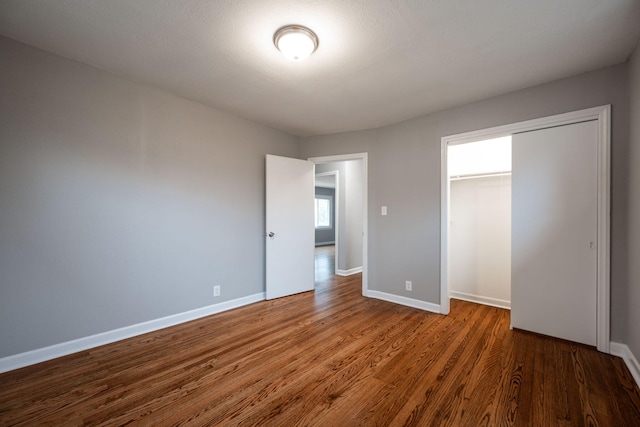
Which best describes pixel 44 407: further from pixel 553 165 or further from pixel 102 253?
pixel 553 165

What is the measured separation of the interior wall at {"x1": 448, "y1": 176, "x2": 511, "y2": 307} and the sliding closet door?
685 millimetres

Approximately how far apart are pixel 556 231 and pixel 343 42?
2503mm

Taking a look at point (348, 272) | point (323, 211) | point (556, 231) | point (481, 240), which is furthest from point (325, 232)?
point (556, 231)

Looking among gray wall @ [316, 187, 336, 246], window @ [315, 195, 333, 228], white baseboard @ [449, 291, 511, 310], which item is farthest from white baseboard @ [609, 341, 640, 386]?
window @ [315, 195, 333, 228]

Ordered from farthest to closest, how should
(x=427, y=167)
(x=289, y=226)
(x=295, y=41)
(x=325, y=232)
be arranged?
(x=325, y=232) → (x=289, y=226) → (x=427, y=167) → (x=295, y=41)

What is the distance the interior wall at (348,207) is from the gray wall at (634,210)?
3.48 meters

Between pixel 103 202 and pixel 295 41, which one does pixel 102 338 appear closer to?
pixel 103 202

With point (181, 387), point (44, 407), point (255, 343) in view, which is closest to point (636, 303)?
point (255, 343)

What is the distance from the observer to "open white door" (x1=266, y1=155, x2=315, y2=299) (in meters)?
3.63

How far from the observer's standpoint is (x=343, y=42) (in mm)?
1911

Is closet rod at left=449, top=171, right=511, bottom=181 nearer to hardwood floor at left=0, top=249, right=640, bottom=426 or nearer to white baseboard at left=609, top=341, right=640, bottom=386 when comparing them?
hardwood floor at left=0, top=249, right=640, bottom=426

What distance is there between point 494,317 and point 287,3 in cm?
354

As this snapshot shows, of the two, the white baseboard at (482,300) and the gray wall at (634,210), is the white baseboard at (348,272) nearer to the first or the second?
the white baseboard at (482,300)

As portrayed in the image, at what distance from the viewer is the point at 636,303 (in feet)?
6.17
